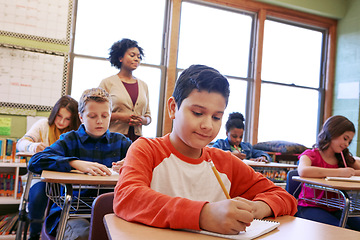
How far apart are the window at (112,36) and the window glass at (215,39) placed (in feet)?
1.11

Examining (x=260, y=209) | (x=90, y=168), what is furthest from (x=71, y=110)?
(x=260, y=209)

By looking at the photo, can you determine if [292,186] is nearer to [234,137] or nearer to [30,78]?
[234,137]

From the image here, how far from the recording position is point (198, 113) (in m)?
0.91

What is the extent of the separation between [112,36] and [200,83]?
3.29 metres

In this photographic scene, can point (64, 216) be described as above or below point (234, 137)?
below

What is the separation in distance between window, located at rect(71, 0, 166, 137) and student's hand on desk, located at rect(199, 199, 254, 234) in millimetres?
3237

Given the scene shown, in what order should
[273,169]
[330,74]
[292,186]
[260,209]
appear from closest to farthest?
1. [260,209]
2. [292,186]
3. [273,169]
4. [330,74]

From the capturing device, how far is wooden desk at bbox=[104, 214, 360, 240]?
0.65m

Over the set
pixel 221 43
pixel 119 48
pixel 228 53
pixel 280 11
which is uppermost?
pixel 280 11

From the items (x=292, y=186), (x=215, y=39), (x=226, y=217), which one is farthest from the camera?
(x=215, y=39)

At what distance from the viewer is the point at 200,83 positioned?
0.92 meters

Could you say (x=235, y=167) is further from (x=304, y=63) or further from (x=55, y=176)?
(x=304, y=63)

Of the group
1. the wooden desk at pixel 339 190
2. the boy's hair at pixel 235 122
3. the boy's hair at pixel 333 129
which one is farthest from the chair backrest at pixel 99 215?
the boy's hair at pixel 235 122

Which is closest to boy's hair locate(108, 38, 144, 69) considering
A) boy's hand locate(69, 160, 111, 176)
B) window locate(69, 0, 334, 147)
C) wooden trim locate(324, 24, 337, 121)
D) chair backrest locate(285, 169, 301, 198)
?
window locate(69, 0, 334, 147)
